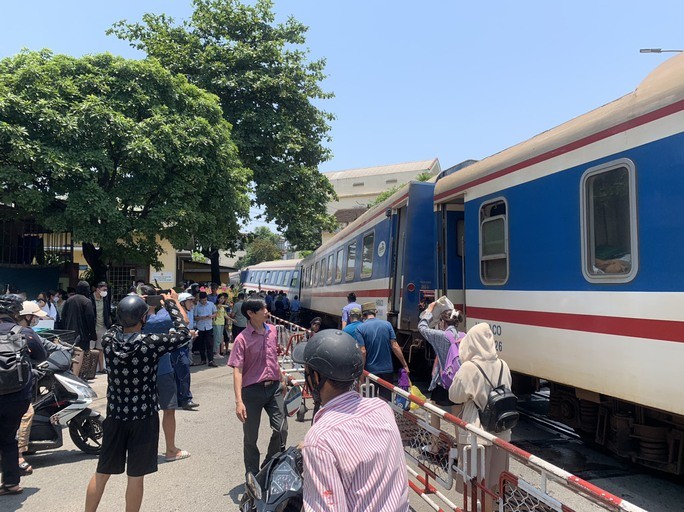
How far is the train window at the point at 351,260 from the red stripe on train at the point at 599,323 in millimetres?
6932

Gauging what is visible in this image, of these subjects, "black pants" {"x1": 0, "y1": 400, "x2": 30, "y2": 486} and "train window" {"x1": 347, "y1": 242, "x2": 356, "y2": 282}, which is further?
"train window" {"x1": 347, "y1": 242, "x2": 356, "y2": 282}

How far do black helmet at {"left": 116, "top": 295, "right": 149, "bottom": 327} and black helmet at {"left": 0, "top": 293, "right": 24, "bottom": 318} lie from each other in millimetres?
1793

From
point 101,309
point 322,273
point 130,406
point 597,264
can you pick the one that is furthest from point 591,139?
point 322,273

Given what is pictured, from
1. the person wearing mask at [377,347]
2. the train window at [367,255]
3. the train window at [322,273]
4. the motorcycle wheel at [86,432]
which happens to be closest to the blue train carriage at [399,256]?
the train window at [367,255]

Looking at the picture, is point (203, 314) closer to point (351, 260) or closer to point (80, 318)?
point (80, 318)

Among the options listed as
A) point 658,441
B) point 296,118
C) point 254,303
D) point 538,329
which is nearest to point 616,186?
point 538,329

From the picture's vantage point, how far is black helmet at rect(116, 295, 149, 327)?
147 inches

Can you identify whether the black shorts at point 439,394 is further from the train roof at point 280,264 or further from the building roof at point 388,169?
the building roof at point 388,169

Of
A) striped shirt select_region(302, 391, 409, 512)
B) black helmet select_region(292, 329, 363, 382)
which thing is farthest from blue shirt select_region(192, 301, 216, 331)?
striped shirt select_region(302, 391, 409, 512)

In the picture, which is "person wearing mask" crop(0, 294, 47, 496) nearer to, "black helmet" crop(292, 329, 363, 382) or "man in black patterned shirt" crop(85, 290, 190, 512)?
"man in black patterned shirt" crop(85, 290, 190, 512)

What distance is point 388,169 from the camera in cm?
7419

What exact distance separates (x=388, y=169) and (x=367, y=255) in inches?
2518

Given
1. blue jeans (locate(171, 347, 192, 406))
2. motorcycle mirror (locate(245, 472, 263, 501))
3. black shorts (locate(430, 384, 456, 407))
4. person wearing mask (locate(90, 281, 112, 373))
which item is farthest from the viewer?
person wearing mask (locate(90, 281, 112, 373))

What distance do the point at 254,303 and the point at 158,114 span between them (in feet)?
31.1
